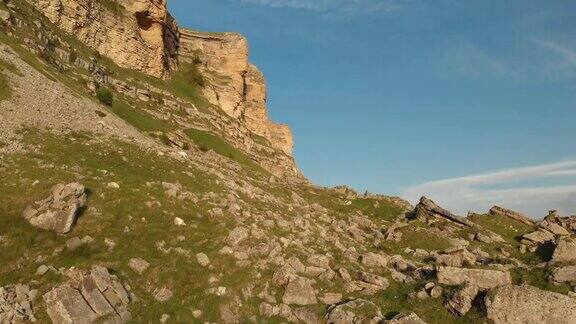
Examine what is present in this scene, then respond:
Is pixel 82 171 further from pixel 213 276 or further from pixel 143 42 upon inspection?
pixel 143 42

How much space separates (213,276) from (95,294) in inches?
212

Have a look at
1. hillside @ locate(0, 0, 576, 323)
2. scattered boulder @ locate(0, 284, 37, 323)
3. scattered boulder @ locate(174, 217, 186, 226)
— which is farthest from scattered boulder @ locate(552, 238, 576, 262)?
scattered boulder @ locate(0, 284, 37, 323)

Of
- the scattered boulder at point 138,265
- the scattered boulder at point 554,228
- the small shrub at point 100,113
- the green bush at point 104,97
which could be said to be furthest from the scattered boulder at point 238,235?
the green bush at point 104,97

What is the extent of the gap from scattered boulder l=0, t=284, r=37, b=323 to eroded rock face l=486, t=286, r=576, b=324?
2058 cm

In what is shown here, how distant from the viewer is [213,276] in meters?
22.0

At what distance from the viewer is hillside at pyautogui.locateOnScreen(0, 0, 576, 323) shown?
20.1 m

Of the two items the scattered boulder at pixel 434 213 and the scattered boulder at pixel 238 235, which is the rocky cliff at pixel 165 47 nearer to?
the scattered boulder at pixel 434 213

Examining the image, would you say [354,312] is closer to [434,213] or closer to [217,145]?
[434,213]

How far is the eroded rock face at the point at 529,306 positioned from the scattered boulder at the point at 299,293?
8676 mm

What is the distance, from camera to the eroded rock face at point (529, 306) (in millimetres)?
21438

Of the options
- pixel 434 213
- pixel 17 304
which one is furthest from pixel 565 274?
pixel 17 304

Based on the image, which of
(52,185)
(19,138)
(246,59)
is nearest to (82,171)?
(52,185)

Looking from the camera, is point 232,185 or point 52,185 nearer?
point 52,185

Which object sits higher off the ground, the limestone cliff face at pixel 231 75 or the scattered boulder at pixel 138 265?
the limestone cliff face at pixel 231 75
